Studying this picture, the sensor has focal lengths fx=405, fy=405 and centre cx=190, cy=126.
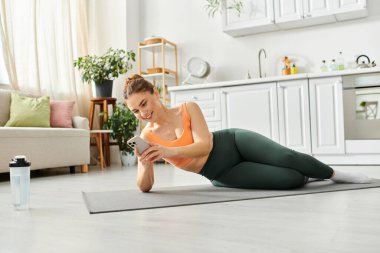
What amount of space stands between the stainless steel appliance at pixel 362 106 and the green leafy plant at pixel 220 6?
4.83 ft

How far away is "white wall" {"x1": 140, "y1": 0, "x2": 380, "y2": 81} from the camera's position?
4477 mm

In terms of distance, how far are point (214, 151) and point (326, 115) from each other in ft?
7.80

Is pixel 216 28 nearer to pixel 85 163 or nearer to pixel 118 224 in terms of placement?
pixel 85 163

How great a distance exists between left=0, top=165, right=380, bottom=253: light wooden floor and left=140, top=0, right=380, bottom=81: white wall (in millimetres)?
3127

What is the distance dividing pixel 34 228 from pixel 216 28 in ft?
14.0

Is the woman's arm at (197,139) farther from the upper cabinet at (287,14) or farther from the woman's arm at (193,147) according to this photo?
the upper cabinet at (287,14)

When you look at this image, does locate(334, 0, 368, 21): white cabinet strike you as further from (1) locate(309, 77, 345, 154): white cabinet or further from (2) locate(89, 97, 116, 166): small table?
(2) locate(89, 97, 116, 166): small table

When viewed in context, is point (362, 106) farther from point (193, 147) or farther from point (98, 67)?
point (98, 67)

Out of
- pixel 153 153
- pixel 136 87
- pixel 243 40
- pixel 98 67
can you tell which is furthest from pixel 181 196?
pixel 243 40

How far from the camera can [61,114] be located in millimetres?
4297

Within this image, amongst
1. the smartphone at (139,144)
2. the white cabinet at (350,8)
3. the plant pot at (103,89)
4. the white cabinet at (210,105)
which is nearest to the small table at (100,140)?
the plant pot at (103,89)

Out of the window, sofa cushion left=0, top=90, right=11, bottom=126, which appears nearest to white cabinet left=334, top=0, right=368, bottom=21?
sofa cushion left=0, top=90, right=11, bottom=126

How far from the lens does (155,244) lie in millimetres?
1064

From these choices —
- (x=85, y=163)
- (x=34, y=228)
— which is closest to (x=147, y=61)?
(x=85, y=163)
